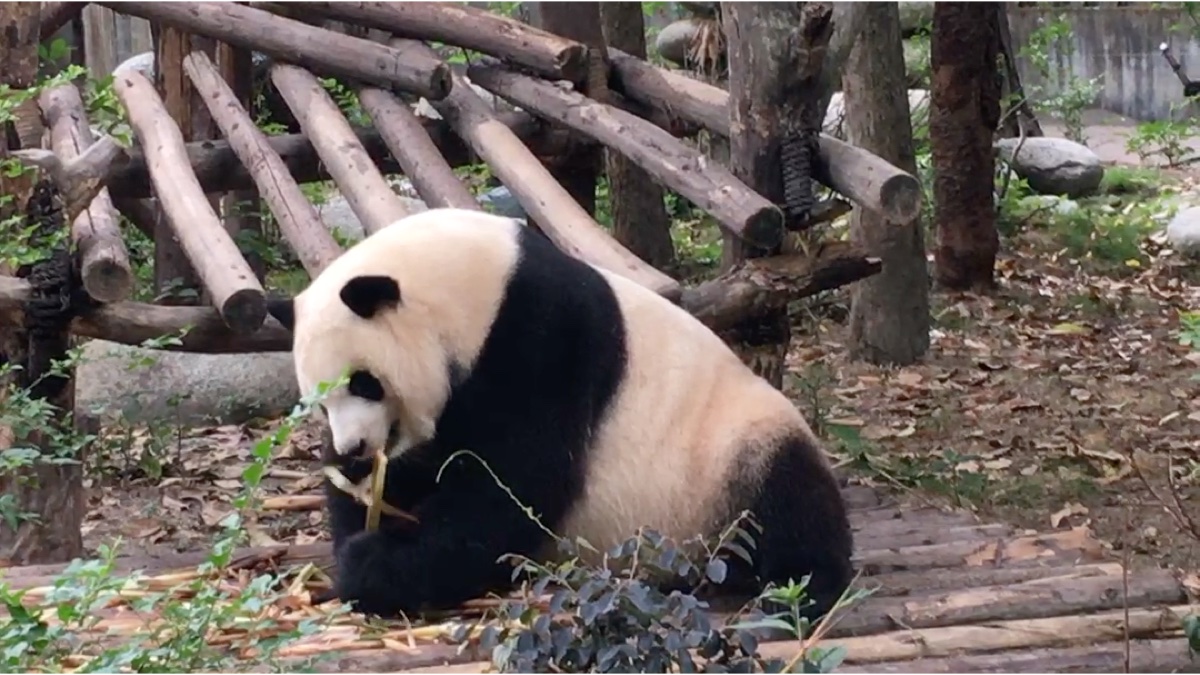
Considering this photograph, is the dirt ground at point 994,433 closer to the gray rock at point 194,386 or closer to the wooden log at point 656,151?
the gray rock at point 194,386

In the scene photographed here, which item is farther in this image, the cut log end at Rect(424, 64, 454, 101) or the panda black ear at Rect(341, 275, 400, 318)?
the cut log end at Rect(424, 64, 454, 101)

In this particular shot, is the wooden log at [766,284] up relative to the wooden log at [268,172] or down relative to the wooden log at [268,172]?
down

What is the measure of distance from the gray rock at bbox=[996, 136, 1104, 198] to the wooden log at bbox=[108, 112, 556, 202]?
6298mm

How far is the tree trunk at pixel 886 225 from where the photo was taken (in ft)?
23.7

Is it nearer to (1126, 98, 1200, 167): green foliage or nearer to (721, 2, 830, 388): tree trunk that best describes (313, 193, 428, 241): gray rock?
(721, 2, 830, 388): tree trunk

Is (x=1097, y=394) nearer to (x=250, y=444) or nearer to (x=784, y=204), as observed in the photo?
(x=784, y=204)

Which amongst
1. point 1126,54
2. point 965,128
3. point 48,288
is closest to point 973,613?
point 48,288

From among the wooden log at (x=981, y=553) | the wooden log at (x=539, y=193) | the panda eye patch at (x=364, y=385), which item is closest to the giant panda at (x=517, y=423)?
the panda eye patch at (x=364, y=385)

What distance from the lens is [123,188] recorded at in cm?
513

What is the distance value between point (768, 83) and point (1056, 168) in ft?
24.5

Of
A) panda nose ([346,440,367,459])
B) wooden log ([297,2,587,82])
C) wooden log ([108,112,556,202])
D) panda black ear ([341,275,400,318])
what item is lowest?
panda nose ([346,440,367,459])

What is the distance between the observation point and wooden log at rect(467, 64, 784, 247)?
402 cm

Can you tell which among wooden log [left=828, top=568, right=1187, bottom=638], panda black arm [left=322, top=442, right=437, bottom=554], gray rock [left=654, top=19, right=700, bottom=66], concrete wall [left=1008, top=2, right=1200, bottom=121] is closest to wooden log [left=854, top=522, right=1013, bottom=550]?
wooden log [left=828, top=568, right=1187, bottom=638]

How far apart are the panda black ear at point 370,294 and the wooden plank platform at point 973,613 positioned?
67 centimetres
